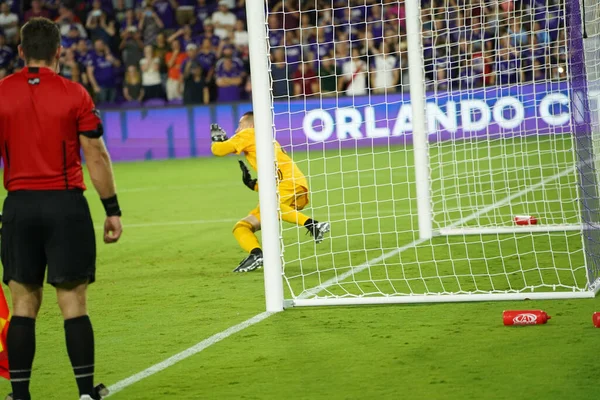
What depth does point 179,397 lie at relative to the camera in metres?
5.35

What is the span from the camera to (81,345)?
5.04m

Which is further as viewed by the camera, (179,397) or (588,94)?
(588,94)

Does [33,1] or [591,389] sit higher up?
[33,1]

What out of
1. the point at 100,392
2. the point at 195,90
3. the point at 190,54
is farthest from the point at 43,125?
the point at 190,54

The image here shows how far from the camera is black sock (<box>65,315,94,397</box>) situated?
5.04 m

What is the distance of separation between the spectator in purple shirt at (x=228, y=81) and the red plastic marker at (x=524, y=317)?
58.4 ft

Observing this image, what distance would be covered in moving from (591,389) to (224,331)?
269 cm

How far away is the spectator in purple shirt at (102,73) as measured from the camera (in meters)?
24.7

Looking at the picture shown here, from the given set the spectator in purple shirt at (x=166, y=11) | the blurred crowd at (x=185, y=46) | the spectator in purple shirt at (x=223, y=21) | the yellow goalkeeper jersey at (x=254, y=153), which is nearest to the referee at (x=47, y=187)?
the yellow goalkeeper jersey at (x=254, y=153)

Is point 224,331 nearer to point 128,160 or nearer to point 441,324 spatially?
point 441,324

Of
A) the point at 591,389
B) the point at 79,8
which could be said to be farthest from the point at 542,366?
the point at 79,8

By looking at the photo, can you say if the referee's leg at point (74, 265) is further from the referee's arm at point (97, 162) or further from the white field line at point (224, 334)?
the white field line at point (224, 334)

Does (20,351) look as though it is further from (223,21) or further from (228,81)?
(223,21)

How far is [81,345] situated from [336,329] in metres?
2.21
